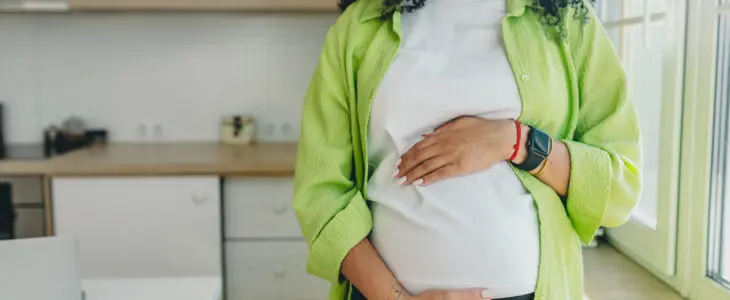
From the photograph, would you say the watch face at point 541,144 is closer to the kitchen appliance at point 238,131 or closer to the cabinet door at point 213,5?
the cabinet door at point 213,5

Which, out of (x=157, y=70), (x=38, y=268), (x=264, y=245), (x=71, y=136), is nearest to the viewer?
(x=38, y=268)

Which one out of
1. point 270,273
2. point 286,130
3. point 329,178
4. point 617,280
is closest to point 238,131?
point 286,130

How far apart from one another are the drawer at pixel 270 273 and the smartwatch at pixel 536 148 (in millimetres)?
1354

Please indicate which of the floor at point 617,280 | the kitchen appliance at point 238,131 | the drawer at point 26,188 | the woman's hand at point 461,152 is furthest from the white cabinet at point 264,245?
the woman's hand at point 461,152

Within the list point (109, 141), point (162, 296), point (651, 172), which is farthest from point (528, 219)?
point (109, 141)

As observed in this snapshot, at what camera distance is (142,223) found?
226 centimetres

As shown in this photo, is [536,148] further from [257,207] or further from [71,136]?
[71,136]

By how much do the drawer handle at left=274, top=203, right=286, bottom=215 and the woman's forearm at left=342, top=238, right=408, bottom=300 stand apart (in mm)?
1194

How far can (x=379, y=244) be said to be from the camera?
3.69ft

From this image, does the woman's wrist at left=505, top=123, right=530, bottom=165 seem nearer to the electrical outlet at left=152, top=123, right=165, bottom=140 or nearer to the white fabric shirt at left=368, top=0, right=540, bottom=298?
the white fabric shirt at left=368, top=0, right=540, bottom=298

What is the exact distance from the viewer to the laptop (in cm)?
100

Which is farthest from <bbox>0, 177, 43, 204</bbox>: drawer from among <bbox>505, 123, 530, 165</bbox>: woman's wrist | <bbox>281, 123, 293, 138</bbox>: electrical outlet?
<bbox>505, 123, 530, 165</bbox>: woman's wrist

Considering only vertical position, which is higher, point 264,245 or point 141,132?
point 141,132

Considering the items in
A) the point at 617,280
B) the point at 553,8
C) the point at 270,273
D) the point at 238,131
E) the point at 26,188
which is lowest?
the point at 270,273
